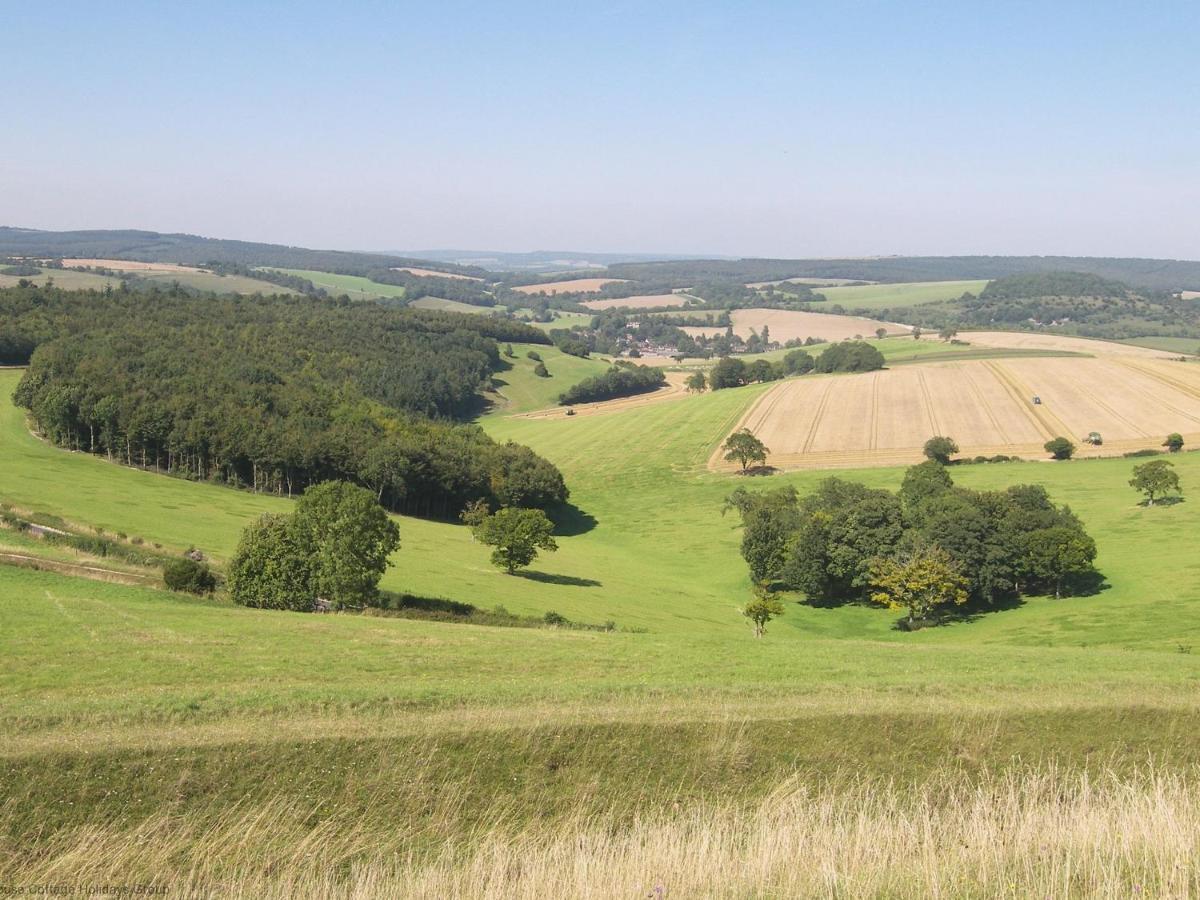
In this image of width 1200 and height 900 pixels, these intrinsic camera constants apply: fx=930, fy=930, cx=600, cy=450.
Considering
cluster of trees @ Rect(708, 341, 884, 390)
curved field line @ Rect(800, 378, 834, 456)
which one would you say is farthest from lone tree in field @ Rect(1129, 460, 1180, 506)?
cluster of trees @ Rect(708, 341, 884, 390)

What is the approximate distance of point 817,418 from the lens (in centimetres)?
12962

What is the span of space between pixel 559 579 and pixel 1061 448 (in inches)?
2597

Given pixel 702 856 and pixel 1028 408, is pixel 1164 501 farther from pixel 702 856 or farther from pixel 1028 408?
pixel 702 856

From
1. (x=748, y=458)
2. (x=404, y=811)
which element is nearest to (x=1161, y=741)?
(x=404, y=811)

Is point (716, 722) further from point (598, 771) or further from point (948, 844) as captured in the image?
point (948, 844)

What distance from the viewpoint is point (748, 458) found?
110 m

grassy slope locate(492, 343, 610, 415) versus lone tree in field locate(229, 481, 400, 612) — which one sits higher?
lone tree in field locate(229, 481, 400, 612)

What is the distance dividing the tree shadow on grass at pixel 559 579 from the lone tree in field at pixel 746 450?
4743 centimetres

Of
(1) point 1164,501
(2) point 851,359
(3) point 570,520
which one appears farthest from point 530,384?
(1) point 1164,501

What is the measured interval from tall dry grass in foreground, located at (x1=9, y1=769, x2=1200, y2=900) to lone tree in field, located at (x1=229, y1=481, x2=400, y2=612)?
2703 cm

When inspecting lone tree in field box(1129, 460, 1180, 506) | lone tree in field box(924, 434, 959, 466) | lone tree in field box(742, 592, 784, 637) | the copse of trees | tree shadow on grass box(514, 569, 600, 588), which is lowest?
tree shadow on grass box(514, 569, 600, 588)

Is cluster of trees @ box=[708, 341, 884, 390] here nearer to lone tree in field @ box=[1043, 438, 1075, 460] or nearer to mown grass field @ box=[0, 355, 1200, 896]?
lone tree in field @ box=[1043, 438, 1075, 460]

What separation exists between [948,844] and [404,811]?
1014 cm

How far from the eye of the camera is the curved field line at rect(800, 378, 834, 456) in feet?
384
